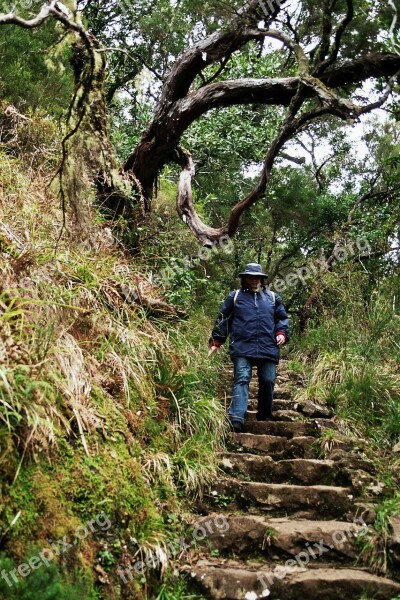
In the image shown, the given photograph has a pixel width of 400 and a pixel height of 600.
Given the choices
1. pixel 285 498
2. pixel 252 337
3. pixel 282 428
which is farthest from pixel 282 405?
pixel 285 498

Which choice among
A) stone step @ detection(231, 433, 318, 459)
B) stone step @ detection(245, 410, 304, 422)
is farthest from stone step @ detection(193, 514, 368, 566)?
stone step @ detection(245, 410, 304, 422)

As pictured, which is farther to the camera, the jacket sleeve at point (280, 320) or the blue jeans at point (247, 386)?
the jacket sleeve at point (280, 320)

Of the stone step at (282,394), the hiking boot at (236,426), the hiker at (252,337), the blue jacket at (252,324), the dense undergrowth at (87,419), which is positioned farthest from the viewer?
the stone step at (282,394)

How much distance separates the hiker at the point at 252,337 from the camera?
19.1 ft

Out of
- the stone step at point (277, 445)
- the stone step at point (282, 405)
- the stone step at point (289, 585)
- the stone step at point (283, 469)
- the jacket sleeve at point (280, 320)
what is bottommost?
the stone step at point (289, 585)

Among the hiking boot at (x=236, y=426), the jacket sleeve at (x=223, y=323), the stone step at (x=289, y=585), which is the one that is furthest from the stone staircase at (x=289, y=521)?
the jacket sleeve at (x=223, y=323)

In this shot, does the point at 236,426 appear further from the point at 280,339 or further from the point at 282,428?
the point at 280,339

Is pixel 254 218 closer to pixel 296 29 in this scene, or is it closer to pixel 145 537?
pixel 296 29

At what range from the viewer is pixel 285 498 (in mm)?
4562

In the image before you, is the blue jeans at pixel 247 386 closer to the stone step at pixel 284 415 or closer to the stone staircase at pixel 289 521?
the stone step at pixel 284 415

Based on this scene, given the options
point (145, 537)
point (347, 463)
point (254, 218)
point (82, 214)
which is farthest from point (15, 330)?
point (254, 218)

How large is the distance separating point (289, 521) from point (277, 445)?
121 centimetres

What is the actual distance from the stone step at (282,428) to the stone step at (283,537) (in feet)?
5.10

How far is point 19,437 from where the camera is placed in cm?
317
